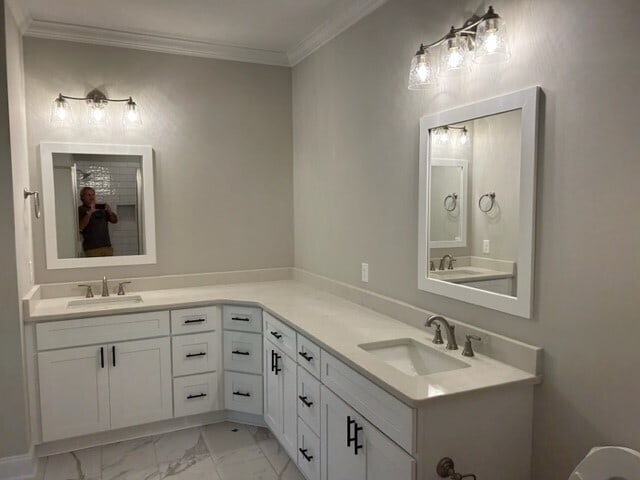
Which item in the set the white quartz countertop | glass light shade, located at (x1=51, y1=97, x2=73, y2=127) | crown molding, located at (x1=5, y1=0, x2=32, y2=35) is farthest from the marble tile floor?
crown molding, located at (x1=5, y1=0, x2=32, y2=35)

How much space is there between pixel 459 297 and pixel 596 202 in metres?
0.73

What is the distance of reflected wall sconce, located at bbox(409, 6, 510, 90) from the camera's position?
5.75 feet

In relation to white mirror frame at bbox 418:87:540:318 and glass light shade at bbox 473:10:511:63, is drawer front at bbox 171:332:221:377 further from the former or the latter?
glass light shade at bbox 473:10:511:63

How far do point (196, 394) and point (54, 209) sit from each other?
5.04ft

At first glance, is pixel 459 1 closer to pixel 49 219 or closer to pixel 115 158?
pixel 115 158

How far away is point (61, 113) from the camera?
10.3 ft

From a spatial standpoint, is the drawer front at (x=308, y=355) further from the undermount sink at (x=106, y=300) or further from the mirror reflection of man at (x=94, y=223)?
the mirror reflection of man at (x=94, y=223)

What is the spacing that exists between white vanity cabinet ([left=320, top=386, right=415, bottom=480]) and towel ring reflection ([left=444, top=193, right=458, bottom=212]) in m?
0.97

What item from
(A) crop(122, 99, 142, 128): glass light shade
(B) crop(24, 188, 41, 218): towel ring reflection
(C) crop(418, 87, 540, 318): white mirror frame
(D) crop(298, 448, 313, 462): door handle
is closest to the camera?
(C) crop(418, 87, 540, 318): white mirror frame

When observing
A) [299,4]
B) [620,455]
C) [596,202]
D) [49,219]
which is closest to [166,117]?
[49,219]

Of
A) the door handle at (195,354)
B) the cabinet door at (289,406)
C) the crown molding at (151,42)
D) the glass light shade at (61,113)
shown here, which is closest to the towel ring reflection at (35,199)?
the glass light shade at (61,113)

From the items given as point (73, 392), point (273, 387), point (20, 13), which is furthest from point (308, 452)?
point (20, 13)

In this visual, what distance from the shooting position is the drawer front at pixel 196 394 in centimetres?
311

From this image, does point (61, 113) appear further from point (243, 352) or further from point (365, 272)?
point (365, 272)
